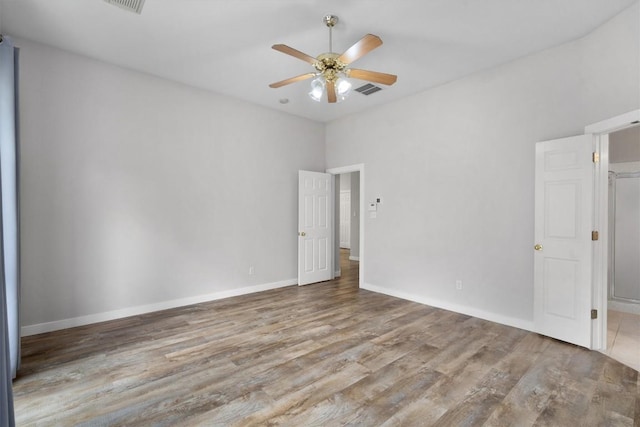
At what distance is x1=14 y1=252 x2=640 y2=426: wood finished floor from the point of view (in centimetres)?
211

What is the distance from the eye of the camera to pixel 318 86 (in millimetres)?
3166

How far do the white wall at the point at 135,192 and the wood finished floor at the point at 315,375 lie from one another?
0.57 meters

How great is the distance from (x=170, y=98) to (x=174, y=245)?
81.5 inches

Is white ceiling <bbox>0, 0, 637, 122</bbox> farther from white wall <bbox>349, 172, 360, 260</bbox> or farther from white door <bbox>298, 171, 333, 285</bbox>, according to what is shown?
white wall <bbox>349, 172, 360, 260</bbox>

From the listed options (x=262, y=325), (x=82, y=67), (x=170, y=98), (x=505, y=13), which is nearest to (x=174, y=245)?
A: (x=262, y=325)

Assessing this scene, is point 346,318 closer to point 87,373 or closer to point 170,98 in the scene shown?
point 87,373

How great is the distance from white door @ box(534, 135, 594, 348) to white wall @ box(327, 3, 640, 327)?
0.59 ft

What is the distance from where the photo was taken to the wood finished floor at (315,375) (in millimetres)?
2109

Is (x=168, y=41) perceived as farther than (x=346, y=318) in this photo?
No

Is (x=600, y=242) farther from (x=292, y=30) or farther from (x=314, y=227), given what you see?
(x=314, y=227)

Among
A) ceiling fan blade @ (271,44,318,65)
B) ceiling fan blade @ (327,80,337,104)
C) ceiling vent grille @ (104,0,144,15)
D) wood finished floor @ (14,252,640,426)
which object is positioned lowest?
wood finished floor @ (14,252,640,426)

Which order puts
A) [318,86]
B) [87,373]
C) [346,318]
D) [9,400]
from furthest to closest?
[346,318] → [318,86] → [87,373] → [9,400]

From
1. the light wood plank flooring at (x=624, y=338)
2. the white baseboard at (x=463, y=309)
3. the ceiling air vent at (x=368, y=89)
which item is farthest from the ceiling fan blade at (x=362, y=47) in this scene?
the light wood plank flooring at (x=624, y=338)

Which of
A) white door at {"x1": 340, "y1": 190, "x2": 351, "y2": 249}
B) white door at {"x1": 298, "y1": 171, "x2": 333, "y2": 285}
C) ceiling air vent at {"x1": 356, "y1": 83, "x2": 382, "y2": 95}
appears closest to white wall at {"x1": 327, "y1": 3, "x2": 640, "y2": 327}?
ceiling air vent at {"x1": 356, "y1": 83, "x2": 382, "y2": 95}
